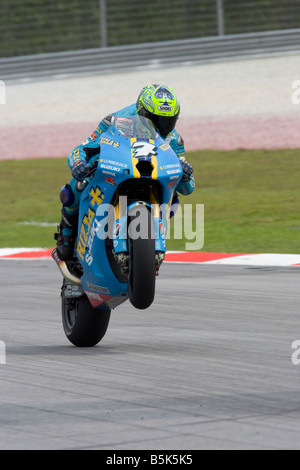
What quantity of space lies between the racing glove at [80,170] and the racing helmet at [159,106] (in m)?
0.52

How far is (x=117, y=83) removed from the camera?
25.8m

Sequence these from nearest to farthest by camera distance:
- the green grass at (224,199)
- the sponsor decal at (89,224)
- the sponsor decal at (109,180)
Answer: the sponsor decal at (109,180) → the sponsor decal at (89,224) → the green grass at (224,199)

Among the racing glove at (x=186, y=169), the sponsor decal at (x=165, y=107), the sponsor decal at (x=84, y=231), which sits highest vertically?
the sponsor decal at (x=165, y=107)

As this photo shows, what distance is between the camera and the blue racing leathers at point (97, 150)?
22.1ft

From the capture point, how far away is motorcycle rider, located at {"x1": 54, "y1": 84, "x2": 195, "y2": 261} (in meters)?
6.66

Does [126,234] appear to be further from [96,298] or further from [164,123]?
Answer: [164,123]

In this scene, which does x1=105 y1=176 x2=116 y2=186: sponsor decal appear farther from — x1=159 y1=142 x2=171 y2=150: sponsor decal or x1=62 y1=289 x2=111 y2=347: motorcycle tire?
x1=62 y1=289 x2=111 y2=347: motorcycle tire

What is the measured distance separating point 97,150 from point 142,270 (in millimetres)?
1041

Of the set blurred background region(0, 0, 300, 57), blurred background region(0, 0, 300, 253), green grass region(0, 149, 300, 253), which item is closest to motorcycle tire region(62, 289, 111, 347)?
green grass region(0, 149, 300, 253)

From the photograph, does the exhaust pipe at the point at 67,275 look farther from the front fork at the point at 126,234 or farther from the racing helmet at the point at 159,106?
the racing helmet at the point at 159,106

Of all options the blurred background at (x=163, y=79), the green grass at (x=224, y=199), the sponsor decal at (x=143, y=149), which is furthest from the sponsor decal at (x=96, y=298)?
the blurred background at (x=163, y=79)

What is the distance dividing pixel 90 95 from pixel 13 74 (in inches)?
105

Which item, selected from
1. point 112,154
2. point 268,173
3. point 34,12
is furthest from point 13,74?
point 112,154

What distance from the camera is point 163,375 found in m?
5.93
